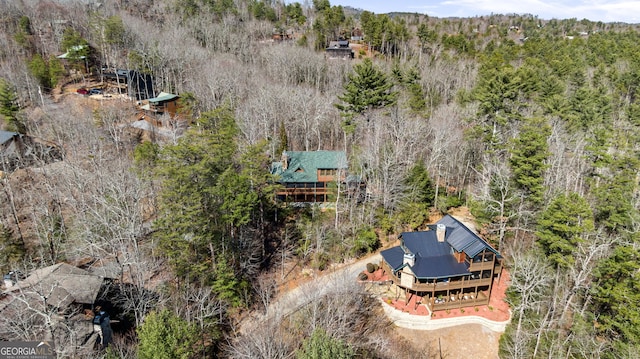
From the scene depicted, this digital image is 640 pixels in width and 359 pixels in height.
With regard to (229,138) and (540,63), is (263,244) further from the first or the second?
(540,63)

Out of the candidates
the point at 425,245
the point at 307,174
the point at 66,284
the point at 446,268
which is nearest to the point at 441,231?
the point at 425,245

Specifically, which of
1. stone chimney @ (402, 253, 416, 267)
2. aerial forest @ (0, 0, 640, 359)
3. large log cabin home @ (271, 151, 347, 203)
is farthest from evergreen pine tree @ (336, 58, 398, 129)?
stone chimney @ (402, 253, 416, 267)

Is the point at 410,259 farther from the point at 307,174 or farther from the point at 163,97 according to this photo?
the point at 163,97

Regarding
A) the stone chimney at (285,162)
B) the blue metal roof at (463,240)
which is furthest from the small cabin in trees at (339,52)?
the blue metal roof at (463,240)

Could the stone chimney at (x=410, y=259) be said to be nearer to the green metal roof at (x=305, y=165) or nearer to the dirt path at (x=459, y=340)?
the dirt path at (x=459, y=340)

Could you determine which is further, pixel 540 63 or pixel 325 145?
pixel 540 63

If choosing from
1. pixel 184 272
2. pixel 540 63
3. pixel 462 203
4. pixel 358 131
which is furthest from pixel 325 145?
pixel 540 63

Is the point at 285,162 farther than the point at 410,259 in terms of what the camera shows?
Yes
